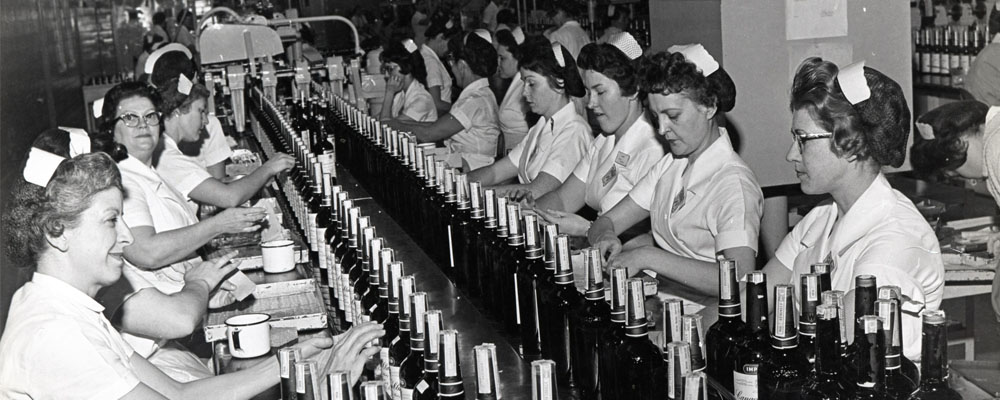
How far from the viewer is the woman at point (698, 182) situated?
2637 mm

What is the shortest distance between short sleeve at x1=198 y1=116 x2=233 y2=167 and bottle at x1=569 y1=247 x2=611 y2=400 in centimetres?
358

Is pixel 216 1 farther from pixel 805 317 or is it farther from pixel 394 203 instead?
pixel 805 317

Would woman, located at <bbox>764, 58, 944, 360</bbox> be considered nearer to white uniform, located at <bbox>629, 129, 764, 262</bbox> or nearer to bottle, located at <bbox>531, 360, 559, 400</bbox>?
white uniform, located at <bbox>629, 129, 764, 262</bbox>

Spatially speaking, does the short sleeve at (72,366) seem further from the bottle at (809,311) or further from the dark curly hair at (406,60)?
the dark curly hair at (406,60)

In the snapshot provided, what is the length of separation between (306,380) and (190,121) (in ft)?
10.4

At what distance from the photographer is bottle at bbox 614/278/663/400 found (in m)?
1.51

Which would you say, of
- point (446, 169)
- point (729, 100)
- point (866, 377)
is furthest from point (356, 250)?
point (866, 377)

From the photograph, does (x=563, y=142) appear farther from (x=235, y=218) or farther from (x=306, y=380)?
(x=306, y=380)

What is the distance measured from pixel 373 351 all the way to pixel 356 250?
714mm

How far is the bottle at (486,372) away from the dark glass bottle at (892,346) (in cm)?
50

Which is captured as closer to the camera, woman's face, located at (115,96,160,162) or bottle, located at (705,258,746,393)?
bottle, located at (705,258,746,393)

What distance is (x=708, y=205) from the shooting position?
110 inches

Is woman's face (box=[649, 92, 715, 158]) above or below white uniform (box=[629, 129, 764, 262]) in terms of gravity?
above

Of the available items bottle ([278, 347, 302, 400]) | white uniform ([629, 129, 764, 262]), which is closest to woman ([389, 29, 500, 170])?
white uniform ([629, 129, 764, 262])
